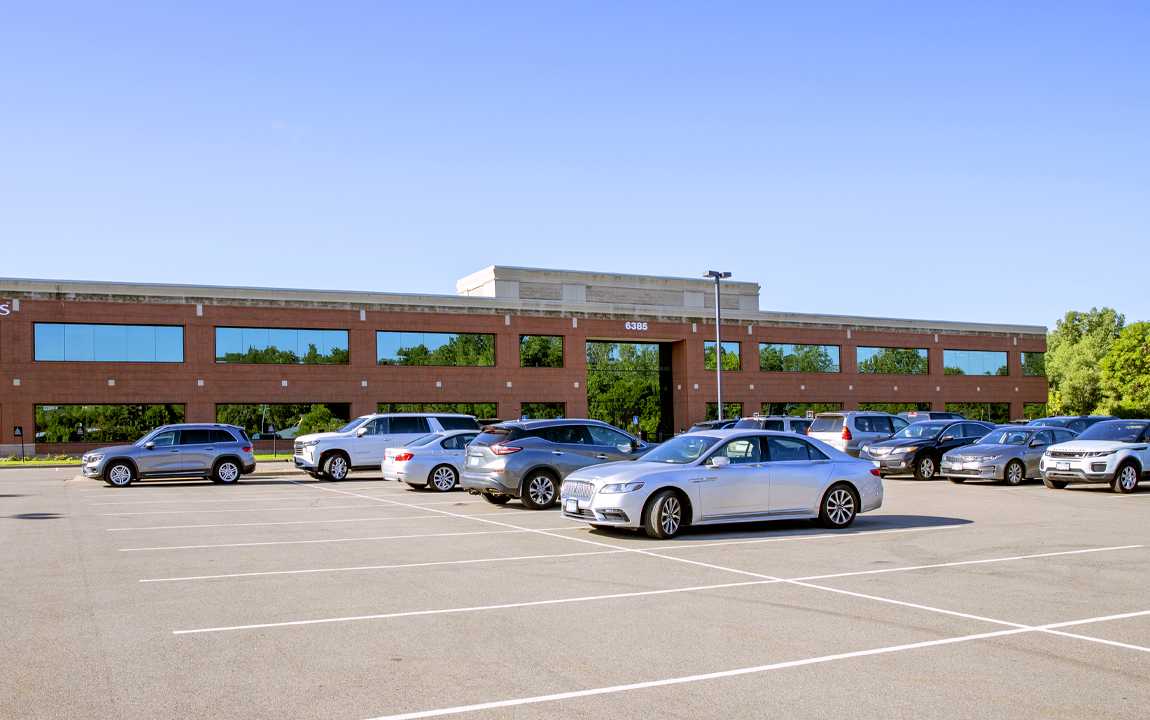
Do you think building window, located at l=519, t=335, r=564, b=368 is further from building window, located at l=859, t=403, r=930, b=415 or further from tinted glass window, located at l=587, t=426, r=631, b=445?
tinted glass window, located at l=587, t=426, r=631, b=445

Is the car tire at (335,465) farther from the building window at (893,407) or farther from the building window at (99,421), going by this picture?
the building window at (893,407)

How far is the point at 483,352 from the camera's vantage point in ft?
167

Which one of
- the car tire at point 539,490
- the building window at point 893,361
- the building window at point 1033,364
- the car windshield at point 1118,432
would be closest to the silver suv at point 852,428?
the car windshield at point 1118,432

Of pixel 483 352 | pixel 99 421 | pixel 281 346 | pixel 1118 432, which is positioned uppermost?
pixel 281 346

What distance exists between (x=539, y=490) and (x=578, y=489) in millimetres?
4300

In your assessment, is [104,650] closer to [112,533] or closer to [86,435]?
[112,533]

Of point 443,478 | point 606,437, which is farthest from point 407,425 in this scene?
point 606,437

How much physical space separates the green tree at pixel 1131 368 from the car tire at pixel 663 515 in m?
69.0

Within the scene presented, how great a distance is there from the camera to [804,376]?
58562 millimetres

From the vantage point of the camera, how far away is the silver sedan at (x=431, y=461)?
21969 mm

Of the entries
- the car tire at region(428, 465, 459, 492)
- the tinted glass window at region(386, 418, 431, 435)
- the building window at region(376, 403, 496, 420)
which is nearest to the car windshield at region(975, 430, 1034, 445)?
the car tire at region(428, 465, 459, 492)

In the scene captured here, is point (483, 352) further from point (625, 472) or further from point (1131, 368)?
point (1131, 368)

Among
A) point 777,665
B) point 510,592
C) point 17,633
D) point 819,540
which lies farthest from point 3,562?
point 819,540

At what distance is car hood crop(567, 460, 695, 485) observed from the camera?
12641mm
